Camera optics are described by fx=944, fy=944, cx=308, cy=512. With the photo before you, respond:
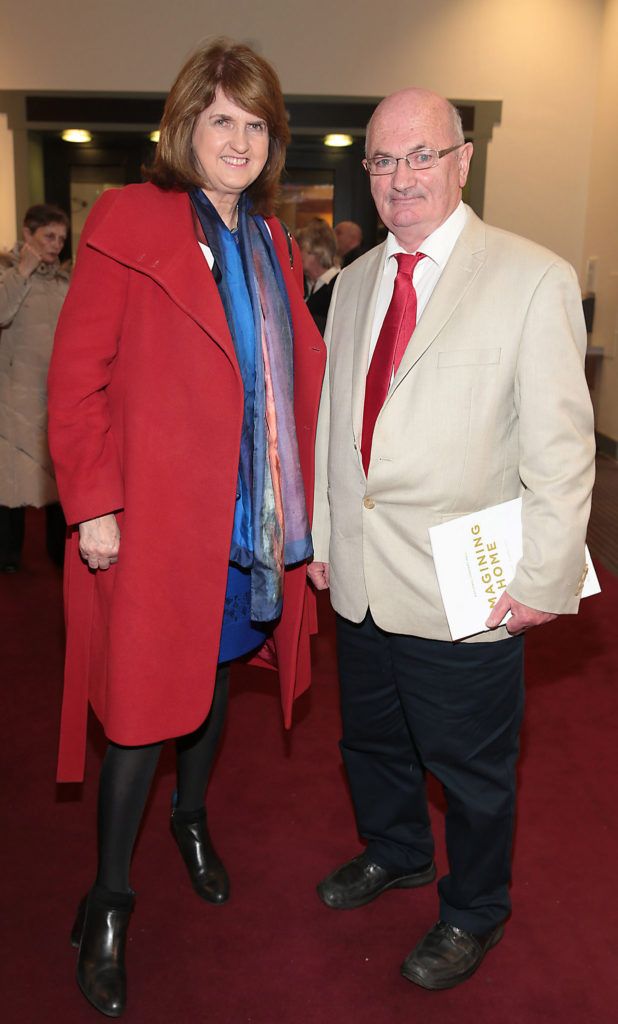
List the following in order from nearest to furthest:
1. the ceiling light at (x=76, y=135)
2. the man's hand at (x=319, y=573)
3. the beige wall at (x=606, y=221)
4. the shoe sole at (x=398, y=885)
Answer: the man's hand at (x=319, y=573) < the shoe sole at (x=398, y=885) < the beige wall at (x=606, y=221) < the ceiling light at (x=76, y=135)

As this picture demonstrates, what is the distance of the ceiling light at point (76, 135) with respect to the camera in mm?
8578

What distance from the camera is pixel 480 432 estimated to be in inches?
68.4

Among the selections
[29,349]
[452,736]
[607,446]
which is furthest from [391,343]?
[607,446]

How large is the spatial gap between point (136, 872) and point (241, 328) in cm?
142

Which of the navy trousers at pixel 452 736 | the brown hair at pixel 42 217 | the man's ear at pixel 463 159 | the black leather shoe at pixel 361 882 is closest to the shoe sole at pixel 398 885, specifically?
the black leather shoe at pixel 361 882

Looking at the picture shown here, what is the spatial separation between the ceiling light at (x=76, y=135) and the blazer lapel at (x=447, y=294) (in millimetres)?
7747

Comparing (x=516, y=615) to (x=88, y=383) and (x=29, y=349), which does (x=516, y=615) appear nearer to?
(x=88, y=383)

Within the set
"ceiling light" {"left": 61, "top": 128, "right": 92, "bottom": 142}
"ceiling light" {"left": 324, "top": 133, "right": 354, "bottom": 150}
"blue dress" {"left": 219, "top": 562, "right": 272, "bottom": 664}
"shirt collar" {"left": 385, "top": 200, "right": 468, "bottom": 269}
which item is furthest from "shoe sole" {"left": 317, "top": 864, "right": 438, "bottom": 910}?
"ceiling light" {"left": 61, "top": 128, "right": 92, "bottom": 142}

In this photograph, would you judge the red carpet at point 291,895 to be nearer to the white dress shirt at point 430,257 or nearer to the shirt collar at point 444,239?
the white dress shirt at point 430,257

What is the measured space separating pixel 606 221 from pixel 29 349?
5666mm

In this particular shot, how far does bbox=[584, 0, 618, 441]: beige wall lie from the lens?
26.6 feet

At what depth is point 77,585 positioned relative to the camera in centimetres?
193

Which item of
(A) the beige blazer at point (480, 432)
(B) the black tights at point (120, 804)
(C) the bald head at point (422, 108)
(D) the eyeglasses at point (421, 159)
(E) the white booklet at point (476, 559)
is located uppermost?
(C) the bald head at point (422, 108)

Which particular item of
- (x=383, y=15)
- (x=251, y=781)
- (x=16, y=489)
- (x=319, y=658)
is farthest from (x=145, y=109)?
(x=251, y=781)
